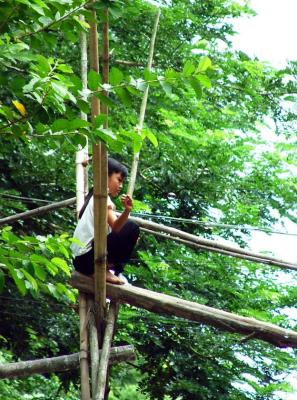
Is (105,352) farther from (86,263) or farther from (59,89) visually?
(59,89)

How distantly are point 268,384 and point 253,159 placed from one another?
7.14ft

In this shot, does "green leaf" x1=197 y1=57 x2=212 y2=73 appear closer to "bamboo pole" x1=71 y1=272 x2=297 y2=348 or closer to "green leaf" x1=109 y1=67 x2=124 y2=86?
"green leaf" x1=109 y1=67 x2=124 y2=86

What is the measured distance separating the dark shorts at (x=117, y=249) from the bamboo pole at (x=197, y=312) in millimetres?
72

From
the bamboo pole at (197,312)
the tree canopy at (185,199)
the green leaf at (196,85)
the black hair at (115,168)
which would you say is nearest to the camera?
the green leaf at (196,85)

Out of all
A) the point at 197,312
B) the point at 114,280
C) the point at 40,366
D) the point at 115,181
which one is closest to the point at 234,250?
the point at 197,312

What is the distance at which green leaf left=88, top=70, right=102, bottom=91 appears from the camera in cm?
257

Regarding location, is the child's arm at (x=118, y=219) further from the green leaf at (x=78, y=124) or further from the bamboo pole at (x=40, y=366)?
the green leaf at (x=78, y=124)

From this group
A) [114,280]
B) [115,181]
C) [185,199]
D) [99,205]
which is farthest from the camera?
[185,199]

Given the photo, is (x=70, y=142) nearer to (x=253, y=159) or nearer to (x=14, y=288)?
(x=14, y=288)

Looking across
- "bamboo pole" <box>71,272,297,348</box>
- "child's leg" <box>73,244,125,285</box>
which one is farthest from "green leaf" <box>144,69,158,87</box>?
"child's leg" <box>73,244,125,285</box>

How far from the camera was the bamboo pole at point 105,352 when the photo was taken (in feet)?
11.9

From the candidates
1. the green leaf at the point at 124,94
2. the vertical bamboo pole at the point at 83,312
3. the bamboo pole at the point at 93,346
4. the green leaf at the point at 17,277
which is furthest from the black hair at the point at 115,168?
the green leaf at the point at 124,94

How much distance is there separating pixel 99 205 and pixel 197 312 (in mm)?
Answer: 722

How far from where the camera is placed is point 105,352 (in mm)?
3775
